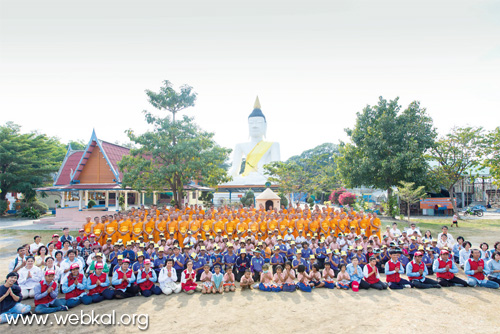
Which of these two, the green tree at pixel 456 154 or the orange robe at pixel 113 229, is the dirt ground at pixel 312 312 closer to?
the orange robe at pixel 113 229

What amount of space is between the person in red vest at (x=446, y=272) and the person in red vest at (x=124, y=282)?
27.0ft

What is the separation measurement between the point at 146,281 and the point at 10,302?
279 cm

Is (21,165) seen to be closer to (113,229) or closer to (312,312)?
(113,229)

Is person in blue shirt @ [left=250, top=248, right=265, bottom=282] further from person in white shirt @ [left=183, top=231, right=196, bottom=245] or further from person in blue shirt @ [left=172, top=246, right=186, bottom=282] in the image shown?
person in white shirt @ [left=183, top=231, right=196, bottom=245]

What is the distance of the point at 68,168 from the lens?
79.6ft

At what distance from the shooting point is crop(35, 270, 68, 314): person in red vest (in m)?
6.71

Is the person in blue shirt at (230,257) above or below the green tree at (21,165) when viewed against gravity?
below

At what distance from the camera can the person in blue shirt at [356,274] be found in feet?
26.7

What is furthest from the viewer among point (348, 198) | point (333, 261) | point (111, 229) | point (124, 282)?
point (348, 198)

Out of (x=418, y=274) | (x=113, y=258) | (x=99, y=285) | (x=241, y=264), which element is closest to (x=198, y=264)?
(x=241, y=264)

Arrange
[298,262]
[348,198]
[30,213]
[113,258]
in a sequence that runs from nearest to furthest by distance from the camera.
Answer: [298,262] → [113,258] → [30,213] → [348,198]

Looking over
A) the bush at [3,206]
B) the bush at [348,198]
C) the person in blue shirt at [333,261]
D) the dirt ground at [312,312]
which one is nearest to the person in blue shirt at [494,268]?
the dirt ground at [312,312]

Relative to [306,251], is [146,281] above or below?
below

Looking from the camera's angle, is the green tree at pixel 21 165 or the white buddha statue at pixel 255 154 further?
the white buddha statue at pixel 255 154
